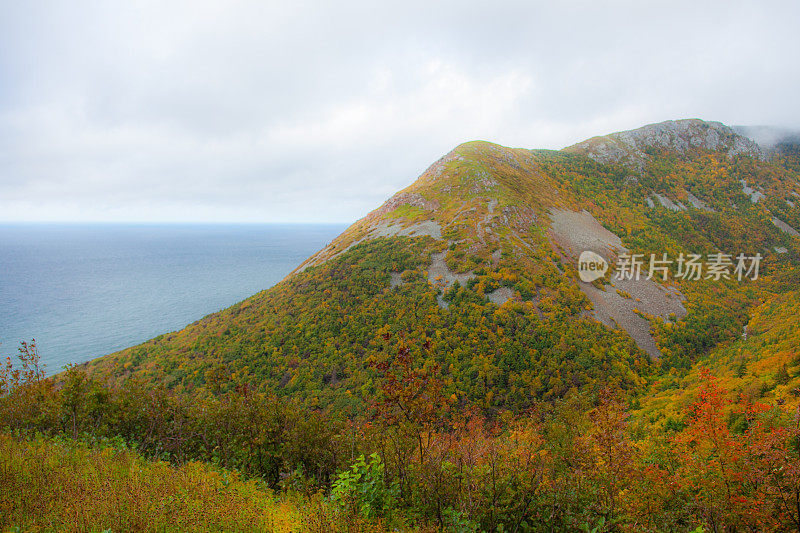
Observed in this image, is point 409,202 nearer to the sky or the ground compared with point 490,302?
nearer to the sky

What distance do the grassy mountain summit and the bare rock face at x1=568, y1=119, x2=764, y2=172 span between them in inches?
1135

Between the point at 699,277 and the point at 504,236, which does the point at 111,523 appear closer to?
the point at 504,236

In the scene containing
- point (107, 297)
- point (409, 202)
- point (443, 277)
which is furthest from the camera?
point (107, 297)

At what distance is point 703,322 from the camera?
43.2m

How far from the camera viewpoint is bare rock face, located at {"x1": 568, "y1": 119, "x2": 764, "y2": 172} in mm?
104250

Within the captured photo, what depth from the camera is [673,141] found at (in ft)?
361

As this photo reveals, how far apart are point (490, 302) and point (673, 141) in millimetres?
125565

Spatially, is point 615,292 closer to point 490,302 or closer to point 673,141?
point 490,302

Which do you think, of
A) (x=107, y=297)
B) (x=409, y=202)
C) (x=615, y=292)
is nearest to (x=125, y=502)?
(x=615, y=292)

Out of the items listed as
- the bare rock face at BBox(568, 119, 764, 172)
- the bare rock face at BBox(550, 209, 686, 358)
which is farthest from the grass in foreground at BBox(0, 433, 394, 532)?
the bare rock face at BBox(568, 119, 764, 172)

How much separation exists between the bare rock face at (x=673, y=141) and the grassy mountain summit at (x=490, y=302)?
28.8m

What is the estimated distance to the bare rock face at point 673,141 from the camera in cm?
10425

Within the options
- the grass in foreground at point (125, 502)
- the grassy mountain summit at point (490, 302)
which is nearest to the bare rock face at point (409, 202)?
the grassy mountain summit at point (490, 302)

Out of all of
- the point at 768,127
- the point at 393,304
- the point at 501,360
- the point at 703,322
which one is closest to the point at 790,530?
the point at 501,360
